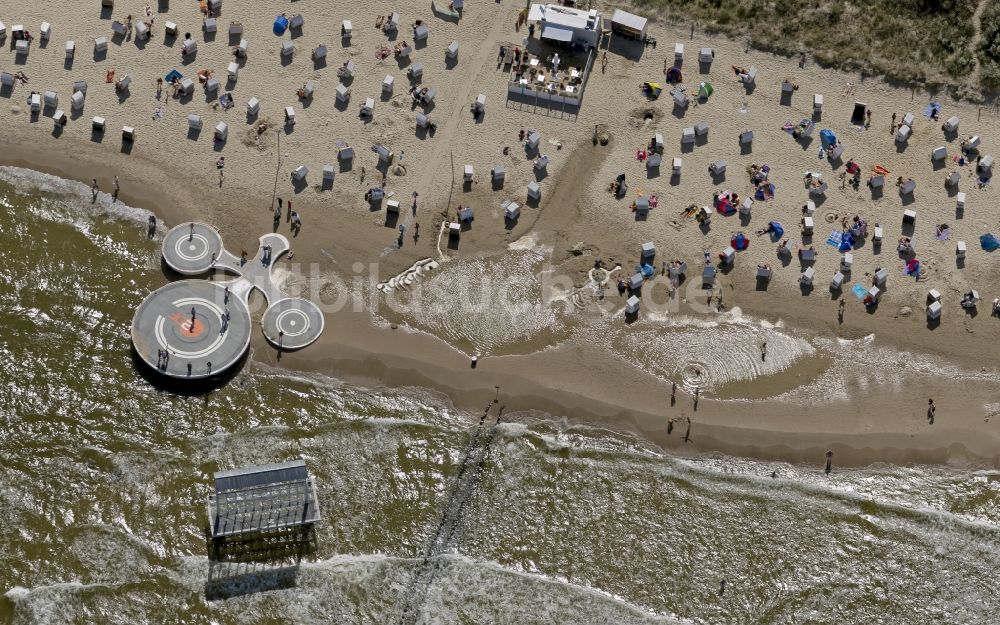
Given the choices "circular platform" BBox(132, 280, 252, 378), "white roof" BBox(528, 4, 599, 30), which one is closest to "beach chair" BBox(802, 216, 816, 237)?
"white roof" BBox(528, 4, 599, 30)

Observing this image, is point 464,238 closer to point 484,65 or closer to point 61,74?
point 484,65

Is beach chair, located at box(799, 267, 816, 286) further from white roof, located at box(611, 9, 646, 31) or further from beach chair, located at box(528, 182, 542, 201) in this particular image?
white roof, located at box(611, 9, 646, 31)

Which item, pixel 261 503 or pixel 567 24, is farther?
pixel 567 24

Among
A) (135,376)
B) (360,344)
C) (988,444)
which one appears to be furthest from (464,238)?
(988,444)

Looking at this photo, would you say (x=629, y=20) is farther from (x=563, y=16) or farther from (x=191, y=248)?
(x=191, y=248)

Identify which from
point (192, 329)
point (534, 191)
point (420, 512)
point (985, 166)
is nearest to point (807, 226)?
point (985, 166)

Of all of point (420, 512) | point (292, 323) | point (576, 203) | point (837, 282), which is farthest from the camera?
point (576, 203)

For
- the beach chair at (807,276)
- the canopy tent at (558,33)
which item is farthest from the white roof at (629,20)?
the beach chair at (807,276)
